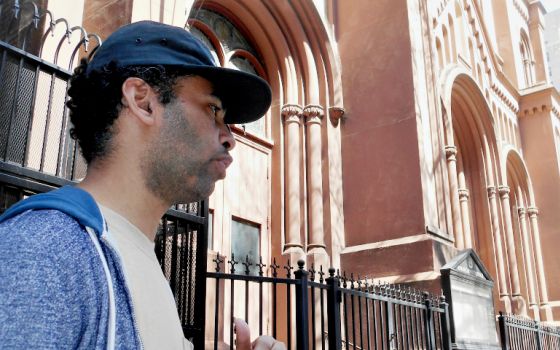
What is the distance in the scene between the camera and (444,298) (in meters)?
7.43

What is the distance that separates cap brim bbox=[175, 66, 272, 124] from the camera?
3.92 feet

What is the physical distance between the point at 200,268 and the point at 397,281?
573 centimetres

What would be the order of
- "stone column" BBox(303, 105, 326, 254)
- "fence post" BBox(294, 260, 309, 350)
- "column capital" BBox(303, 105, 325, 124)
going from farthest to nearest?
"column capital" BBox(303, 105, 325, 124), "stone column" BBox(303, 105, 326, 254), "fence post" BBox(294, 260, 309, 350)

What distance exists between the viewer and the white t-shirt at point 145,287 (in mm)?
913

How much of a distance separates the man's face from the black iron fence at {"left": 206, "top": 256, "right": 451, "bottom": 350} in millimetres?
907

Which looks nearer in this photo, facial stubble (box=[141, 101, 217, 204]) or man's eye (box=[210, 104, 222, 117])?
facial stubble (box=[141, 101, 217, 204])

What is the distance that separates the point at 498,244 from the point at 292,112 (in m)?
7.83

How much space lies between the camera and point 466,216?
1402cm

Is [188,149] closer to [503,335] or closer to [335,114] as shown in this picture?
[335,114]

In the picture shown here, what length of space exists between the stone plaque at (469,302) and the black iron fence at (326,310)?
0.79ft

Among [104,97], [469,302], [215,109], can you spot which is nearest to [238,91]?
[215,109]

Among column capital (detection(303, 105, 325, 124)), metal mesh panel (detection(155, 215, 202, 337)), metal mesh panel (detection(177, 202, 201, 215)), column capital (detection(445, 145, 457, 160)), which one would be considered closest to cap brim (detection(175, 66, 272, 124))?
metal mesh panel (detection(155, 215, 202, 337))

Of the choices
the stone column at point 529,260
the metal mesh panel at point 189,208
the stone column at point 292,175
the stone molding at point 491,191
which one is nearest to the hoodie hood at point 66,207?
the metal mesh panel at point 189,208

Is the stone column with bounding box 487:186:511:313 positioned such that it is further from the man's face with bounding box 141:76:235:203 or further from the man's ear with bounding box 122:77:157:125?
the man's ear with bounding box 122:77:157:125
